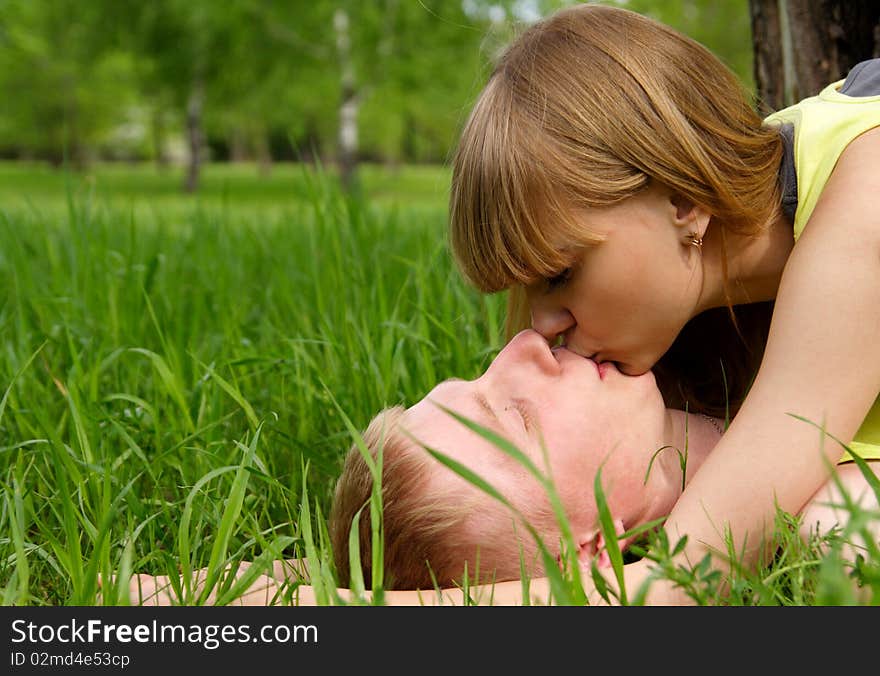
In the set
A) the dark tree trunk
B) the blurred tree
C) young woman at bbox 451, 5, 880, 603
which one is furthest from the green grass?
the blurred tree

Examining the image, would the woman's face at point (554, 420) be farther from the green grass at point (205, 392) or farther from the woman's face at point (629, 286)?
the green grass at point (205, 392)

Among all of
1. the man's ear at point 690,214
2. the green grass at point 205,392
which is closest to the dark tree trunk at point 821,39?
the man's ear at point 690,214

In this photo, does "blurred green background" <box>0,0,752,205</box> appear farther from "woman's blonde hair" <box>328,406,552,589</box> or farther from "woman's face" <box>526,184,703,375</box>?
"woman's blonde hair" <box>328,406,552,589</box>

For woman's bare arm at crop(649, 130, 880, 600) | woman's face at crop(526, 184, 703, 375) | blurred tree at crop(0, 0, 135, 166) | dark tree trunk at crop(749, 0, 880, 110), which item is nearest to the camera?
woman's bare arm at crop(649, 130, 880, 600)

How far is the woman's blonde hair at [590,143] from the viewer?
155 cm

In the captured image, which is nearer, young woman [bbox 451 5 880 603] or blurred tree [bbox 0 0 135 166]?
young woman [bbox 451 5 880 603]

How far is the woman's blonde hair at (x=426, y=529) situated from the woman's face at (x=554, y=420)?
0.13 feet

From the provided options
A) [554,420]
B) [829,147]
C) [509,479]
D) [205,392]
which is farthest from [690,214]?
[205,392]

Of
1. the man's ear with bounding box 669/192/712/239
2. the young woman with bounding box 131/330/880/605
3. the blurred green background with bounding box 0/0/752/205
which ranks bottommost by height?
the young woman with bounding box 131/330/880/605

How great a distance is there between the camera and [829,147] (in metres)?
1.62

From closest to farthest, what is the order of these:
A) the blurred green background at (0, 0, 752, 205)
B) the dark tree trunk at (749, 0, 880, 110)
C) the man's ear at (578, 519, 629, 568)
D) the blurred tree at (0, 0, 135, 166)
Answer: the man's ear at (578, 519, 629, 568), the dark tree trunk at (749, 0, 880, 110), the blurred green background at (0, 0, 752, 205), the blurred tree at (0, 0, 135, 166)

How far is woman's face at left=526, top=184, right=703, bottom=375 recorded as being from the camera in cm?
154

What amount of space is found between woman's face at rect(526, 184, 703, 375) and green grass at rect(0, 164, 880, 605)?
37 cm
